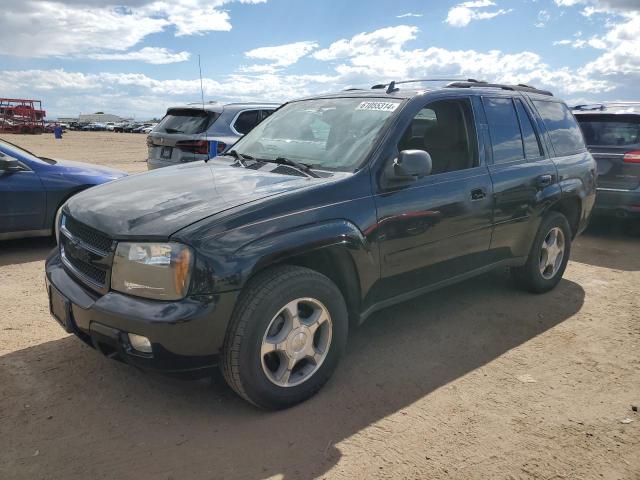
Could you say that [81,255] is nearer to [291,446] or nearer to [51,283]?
[51,283]

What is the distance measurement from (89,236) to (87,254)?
11 centimetres

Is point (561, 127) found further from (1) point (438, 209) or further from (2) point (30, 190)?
(2) point (30, 190)

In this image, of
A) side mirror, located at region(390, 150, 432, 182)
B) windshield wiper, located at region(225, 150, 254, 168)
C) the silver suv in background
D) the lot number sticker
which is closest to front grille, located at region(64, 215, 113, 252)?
windshield wiper, located at region(225, 150, 254, 168)

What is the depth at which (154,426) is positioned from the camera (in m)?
2.91

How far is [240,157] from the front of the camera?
413 cm

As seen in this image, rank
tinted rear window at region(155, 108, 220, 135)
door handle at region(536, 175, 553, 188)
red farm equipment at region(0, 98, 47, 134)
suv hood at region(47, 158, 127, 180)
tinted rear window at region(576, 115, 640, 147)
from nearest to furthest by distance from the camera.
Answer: door handle at region(536, 175, 553, 188) < suv hood at region(47, 158, 127, 180) < tinted rear window at region(576, 115, 640, 147) < tinted rear window at region(155, 108, 220, 135) < red farm equipment at region(0, 98, 47, 134)

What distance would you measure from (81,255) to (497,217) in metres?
2.98

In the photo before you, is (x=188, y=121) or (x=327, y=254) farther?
(x=188, y=121)

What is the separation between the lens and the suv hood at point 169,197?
9.24 feet

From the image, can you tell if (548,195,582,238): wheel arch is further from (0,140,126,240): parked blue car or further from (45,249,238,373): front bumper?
(0,140,126,240): parked blue car

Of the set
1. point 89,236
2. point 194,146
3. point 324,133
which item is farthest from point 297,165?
point 194,146

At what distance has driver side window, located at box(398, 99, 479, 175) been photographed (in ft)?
13.1

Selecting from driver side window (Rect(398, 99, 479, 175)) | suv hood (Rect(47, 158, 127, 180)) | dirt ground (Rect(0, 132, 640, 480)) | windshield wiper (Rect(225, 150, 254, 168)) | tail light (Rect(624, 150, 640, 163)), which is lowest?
dirt ground (Rect(0, 132, 640, 480))

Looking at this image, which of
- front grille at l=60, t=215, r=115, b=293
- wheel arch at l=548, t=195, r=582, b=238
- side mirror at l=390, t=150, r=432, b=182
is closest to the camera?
front grille at l=60, t=215, r=115, b=293
